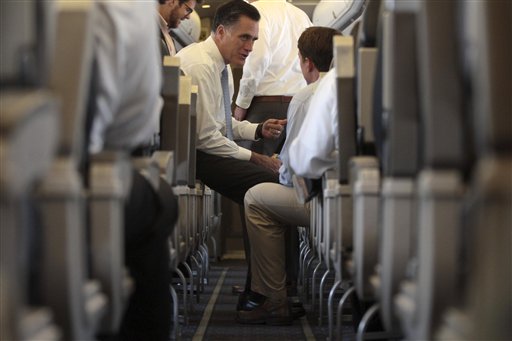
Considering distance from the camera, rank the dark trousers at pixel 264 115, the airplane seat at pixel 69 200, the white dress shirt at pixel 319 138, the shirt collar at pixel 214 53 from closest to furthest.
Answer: the airplane seat at pixel 69 200 < the white dress shirt at pixel 319 138 < the shirt collar at pixel 214 53 < the dark trousers at pixel 264 115

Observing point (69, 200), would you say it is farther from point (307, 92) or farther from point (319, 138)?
point (307, 92)

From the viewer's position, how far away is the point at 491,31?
1.81 metres

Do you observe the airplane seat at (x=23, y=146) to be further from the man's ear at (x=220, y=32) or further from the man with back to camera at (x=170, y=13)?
the man's ear at (x=220, y=32)

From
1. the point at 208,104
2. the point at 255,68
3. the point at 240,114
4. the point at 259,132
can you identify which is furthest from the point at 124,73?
the point at 255,68

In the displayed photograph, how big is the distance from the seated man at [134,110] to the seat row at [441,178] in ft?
1.97

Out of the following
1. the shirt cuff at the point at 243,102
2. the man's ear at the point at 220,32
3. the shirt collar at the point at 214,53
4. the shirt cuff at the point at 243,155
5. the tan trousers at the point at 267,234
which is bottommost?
the tan trousers at the point at 267,234

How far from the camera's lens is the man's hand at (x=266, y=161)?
6.25m

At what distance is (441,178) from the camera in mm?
1997

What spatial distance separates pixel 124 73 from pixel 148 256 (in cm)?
92

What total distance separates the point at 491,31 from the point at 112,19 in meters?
0.89

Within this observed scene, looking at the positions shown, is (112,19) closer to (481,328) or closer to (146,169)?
(146,169)

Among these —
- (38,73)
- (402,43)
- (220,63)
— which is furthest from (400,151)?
(220,63)

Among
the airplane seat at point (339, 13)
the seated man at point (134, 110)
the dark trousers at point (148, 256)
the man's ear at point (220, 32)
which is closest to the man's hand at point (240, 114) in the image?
the man's ear at point (220, 32)

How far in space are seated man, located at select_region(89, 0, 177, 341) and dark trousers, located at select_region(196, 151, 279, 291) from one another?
2859 millimetres
